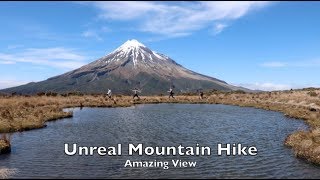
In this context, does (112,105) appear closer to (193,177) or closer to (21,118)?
(21,118)

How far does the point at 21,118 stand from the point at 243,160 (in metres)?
27.7

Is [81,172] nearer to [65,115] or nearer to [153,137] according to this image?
[153,137]

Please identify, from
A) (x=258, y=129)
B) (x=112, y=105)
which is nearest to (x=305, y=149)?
(x=258, y=129)

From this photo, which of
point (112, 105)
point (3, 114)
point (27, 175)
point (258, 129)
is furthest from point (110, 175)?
point (112, 105)

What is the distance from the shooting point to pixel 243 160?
26.0 m

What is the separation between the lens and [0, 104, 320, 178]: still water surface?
2267 cm

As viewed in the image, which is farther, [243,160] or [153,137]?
[153,137]

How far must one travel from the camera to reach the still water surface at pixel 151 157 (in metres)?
22.7

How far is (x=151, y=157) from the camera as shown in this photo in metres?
26.3

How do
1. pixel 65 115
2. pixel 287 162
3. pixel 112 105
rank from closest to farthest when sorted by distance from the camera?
pixel 287 162, pixel 65 115, pixel 112 105

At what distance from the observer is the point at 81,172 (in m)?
22.6

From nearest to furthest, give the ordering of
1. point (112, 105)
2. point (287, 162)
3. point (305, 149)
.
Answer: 1. point (287, 162)
2. point (305, 149)
3. point (112, 105)

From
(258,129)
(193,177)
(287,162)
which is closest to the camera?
(193,177)

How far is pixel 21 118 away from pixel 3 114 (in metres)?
3.05
